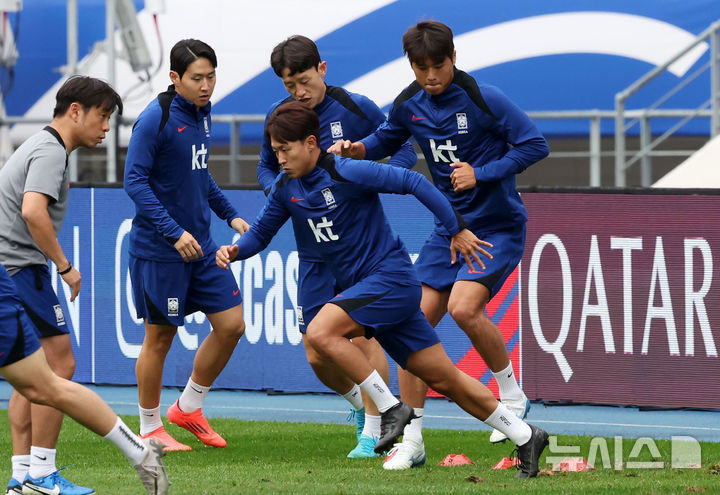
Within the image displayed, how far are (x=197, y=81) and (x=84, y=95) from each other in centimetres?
120

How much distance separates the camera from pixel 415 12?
56.2 feet

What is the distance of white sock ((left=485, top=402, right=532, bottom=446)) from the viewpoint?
21.1ft

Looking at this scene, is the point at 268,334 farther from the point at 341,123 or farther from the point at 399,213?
the point at 341,123

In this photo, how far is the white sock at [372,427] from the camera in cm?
747

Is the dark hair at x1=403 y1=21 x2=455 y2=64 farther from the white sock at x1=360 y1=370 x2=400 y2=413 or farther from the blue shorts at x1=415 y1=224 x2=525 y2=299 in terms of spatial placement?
the white sock at x1=360 y1=370 x2=400 y2=413

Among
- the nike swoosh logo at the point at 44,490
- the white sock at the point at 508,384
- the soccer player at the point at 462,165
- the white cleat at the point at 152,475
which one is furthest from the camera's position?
the white sock at the point at 508,384

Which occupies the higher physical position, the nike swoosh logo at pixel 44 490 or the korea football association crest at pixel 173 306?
the korea football association crest at pixel 173 306

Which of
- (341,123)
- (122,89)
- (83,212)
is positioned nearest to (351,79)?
(122,89)

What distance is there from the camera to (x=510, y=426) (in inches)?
254

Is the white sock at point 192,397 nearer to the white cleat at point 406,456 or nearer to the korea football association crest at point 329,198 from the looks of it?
the white cleat at point 406,456

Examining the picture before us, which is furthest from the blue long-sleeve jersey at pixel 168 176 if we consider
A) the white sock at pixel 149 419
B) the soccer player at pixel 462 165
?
the soccer player at pixel 462 165

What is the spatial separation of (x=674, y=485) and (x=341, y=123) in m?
2.74

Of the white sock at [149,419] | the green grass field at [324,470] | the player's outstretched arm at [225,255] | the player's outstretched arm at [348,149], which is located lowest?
the green grass field at [324,470]

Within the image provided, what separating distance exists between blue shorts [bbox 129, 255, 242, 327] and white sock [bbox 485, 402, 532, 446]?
80.2 inches
